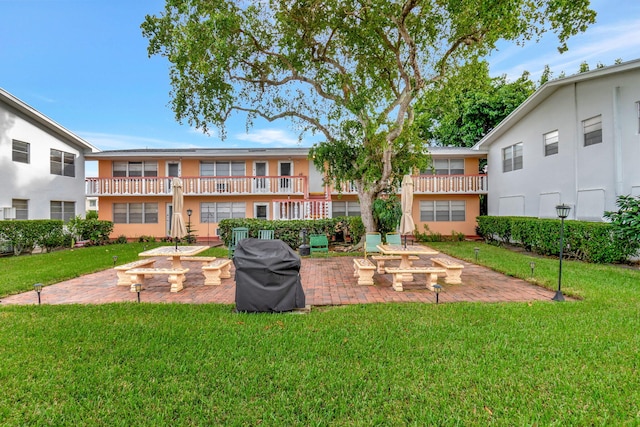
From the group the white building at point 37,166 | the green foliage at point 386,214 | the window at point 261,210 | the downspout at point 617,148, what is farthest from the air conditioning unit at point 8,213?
the downspout at point 617,148

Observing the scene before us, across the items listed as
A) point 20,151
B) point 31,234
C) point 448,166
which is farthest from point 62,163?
point 448,166

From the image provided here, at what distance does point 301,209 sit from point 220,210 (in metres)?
6.24

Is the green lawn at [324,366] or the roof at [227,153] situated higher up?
the roof at [227,153]

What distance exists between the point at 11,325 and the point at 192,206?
14.5 metres

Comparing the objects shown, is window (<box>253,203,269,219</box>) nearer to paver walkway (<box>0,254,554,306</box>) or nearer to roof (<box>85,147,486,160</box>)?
roof (<box>85,147,486,160</box>)

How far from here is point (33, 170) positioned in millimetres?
14805

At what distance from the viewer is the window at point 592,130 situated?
10828mm

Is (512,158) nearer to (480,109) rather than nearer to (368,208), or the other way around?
(480,109)

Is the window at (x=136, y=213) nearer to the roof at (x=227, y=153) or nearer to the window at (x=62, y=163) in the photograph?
the roof at (x=227, y=153)

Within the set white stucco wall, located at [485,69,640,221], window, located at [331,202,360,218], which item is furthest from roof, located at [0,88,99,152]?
white stucco wall, located at [485,69,640,221]

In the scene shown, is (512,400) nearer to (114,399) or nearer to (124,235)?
(114,399)

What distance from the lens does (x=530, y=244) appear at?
40.9 ft

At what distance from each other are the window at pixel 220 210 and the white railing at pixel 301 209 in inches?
171

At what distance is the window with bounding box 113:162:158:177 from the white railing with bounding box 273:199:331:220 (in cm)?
900
